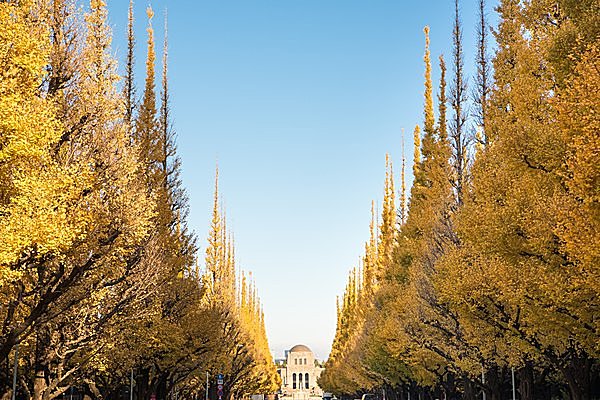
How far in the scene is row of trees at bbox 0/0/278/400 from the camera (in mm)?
12328

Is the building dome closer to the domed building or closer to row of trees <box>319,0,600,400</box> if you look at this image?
the domed building

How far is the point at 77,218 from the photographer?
13953 mm

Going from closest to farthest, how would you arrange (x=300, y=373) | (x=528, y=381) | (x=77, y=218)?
(x=77, y=218), (x=528, y=381), (x=300, y=373)

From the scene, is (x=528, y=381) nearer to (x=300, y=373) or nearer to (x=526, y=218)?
(x=526, y=218)

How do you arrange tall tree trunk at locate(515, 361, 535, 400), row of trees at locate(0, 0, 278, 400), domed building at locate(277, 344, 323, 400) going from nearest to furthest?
row of trees at locate(0, 0, 278, 400) → tall tree trunk at locate(515, 361, 535, 400) → domed building at locate(277, 344, 323, 400)

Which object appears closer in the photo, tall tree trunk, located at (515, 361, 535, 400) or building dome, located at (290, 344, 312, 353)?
tall tree trunk, located at (515, 361, 535, 400)

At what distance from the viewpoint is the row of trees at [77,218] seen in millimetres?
12328

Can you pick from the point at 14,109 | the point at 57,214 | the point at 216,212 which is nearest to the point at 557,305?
the point at 57,214

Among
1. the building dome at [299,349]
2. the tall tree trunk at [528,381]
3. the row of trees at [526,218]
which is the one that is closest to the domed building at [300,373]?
the building dome at [299,349]

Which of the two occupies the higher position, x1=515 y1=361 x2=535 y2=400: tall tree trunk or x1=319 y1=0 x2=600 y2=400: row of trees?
x1=319 y1=0 x2=600 y2=400: row of trees

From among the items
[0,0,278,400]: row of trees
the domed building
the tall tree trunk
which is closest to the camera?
[0,0,278,400]: row of trees

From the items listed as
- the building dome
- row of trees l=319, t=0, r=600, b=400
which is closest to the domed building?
the building dome

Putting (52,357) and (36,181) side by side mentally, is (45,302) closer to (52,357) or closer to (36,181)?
(36,181)

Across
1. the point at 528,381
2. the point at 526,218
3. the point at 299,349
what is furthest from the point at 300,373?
the point at 526,218
